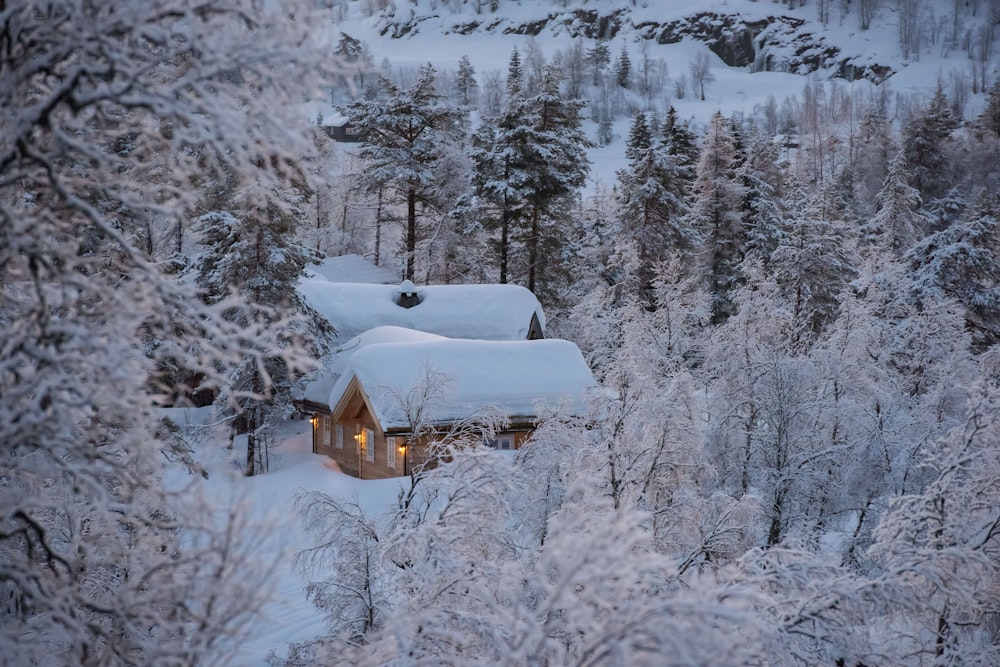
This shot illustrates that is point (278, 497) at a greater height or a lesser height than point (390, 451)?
lesser

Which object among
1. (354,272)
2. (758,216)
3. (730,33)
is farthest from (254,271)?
(730,33)

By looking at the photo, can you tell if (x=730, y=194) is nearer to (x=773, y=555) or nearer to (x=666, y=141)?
(x=666, y=141)

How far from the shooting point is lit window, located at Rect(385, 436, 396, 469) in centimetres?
2048

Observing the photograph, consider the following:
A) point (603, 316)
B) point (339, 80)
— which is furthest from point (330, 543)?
point (603, 316)

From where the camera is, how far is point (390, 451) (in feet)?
67.7

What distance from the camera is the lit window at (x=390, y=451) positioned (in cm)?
2048

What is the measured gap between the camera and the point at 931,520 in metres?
8.05

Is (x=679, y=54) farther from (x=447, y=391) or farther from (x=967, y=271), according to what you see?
(x=447, y=391)

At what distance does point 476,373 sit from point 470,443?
12.0 metres

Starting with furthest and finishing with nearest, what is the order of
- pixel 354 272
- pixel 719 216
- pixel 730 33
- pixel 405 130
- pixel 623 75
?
pixel 730 33
pixel 623 75
pixel 354 272
pixel 719 216
pixel 405 130

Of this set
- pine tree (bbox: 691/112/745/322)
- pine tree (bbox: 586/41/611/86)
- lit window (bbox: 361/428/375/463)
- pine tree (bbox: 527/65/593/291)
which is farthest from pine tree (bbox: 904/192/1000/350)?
pine tree (bbox: 586/41/611/86)

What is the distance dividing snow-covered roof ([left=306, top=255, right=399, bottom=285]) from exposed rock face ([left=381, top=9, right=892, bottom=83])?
103 metres

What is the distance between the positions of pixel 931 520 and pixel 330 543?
6735 mm

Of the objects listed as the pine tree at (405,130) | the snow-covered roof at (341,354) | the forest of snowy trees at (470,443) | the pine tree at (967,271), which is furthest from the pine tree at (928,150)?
the snow-covered roof at (341,354)
